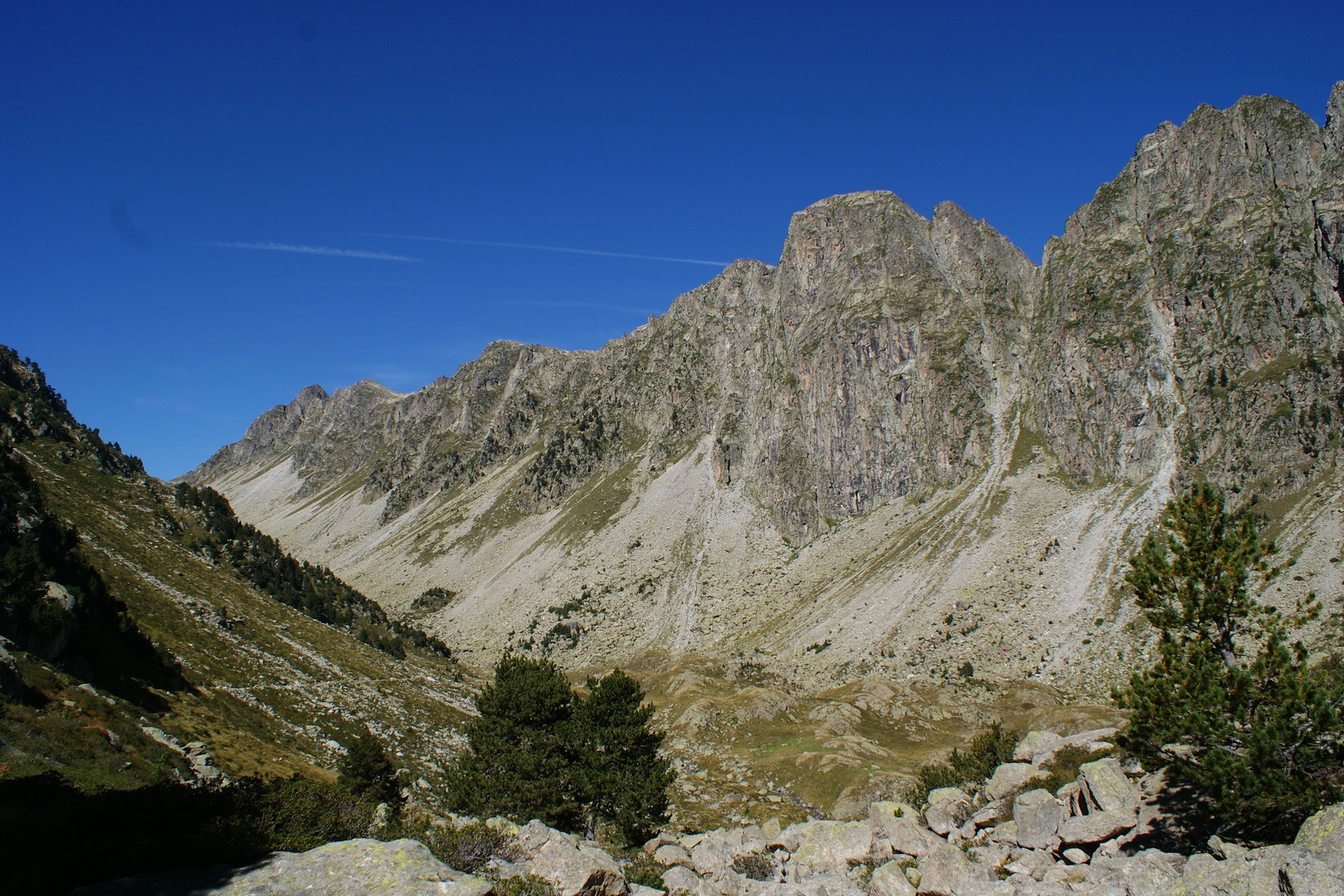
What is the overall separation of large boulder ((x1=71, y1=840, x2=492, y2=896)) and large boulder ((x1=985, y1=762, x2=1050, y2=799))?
2083 cm

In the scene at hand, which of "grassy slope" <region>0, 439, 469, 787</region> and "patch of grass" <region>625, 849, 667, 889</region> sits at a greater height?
"grassy slope" <region>0, 439, 469, 787</region>

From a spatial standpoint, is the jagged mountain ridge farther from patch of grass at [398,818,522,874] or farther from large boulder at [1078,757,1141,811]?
patch of grass at [398,818,522,874]

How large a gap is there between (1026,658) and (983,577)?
16432mm

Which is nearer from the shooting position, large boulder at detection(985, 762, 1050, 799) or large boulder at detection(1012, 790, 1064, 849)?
large boulder at detection(1012, 790, 1064, 849)

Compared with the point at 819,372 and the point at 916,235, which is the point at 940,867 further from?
the point at 916,235

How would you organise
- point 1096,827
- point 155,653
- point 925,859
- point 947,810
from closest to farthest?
point 1096,827 → point 925,859 → point 947,810 → point 155,653

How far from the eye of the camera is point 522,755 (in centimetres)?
2500

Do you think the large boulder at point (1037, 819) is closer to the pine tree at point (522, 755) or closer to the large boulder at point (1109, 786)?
the large boulder at point (1109, 786)

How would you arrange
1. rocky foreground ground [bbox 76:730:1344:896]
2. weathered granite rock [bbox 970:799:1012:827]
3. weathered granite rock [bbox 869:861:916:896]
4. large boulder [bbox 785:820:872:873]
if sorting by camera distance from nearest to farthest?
1. rocky foreground ground [bbox 76:730:1344:896]
2. weathered granite rock [bbox 869:861:916:896]
3. large boulder [bbox 785:820:872:873]
4. weathered granite rock [bbox 970:799:1012:827]

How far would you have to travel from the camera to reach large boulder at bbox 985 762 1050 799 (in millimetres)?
23062

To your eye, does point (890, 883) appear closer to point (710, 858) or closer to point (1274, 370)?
point (710, 858)

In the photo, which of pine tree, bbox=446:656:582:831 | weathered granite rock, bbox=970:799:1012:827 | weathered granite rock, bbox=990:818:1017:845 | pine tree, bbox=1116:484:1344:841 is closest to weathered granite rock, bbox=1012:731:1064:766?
weathered granite rock, bbox=970:799:1012:827

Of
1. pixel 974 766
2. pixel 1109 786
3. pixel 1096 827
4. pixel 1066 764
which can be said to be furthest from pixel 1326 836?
pixel 974 766

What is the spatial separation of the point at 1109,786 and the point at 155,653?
41884 millimetres
